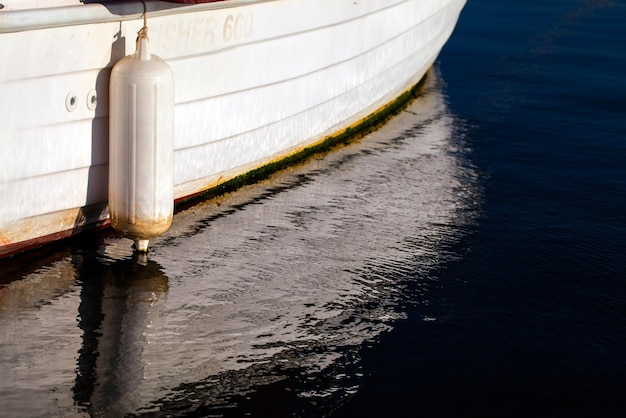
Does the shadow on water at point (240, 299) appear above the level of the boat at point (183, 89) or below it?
below

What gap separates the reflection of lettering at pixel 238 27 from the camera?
7.41 metres

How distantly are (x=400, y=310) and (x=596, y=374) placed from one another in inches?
48.2

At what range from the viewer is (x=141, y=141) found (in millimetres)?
6434

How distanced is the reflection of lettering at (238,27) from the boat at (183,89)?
0.04ft

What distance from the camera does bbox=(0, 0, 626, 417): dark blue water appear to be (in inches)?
208

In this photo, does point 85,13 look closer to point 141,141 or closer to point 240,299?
point 141,141

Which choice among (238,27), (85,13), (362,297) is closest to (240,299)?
(362,297)

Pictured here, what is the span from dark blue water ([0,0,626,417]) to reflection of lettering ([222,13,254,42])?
49.5 inches

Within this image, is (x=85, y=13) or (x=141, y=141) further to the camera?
(x=141, y=141)

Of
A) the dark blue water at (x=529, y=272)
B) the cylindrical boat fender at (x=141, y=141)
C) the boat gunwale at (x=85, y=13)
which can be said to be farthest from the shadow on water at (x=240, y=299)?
the boat gunwale at (x=85, y=13)

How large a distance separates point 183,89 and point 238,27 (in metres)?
0.70

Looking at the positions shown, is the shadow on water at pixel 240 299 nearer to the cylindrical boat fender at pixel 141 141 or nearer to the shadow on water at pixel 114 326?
the shadow on water at pixel 114 326

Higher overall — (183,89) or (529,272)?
(183,89)

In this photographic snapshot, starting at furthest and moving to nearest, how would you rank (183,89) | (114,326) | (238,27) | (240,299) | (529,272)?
1. (238,27)
2. (183,89)
3. (529,272)
4. (240,299)
5. (114,326)
